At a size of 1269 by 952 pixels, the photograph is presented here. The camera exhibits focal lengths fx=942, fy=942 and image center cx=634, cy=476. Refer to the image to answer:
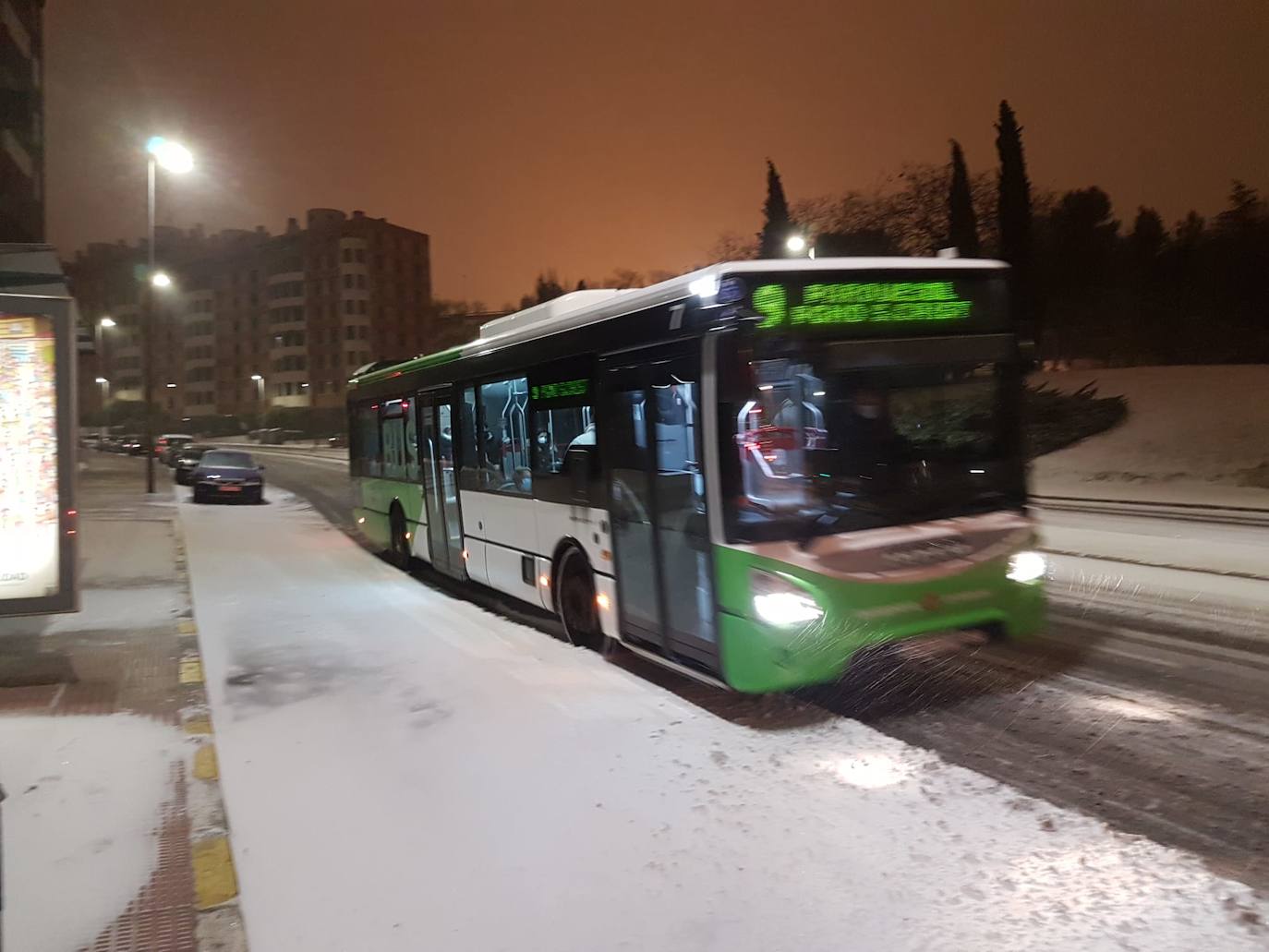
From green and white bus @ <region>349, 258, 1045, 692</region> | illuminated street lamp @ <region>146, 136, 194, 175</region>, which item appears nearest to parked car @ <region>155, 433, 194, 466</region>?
illuminated street lamp @ <region>146, 136, 194, 175</region>

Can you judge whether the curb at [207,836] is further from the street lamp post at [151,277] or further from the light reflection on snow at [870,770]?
the street lamp post at [151,277]

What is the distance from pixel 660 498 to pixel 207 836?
349 centimetres

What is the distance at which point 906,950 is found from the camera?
3.51 meters

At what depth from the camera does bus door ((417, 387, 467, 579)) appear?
11.4 meters

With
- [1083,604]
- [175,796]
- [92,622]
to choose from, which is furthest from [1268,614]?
[92,622]

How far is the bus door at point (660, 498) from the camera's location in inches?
247

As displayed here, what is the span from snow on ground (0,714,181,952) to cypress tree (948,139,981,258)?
43091 millimetres

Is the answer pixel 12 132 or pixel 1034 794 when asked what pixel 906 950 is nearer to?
pixel 1034 794

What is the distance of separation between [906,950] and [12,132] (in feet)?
125

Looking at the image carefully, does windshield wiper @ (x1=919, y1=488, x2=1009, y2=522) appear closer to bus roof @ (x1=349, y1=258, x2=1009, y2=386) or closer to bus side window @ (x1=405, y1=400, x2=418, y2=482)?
bus roof @ (x1=349, y1=258, x2=1009, y2=386)

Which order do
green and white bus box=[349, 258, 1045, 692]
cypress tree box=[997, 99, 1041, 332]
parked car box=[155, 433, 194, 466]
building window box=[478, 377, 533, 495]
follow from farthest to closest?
1. parked car box=[155, 433, 194, 466]
2. cypress tree box=[997, 99, 1041, 332]
3. building window box=[478, 377, 533, 495]
4. green and white bus box=[349, 258, 1045, 692]

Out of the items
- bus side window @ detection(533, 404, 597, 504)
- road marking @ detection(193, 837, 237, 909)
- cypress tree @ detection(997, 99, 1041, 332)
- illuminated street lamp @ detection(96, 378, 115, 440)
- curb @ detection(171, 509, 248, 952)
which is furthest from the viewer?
illuminated street lamp @ detection(96, 378, 115, 440)

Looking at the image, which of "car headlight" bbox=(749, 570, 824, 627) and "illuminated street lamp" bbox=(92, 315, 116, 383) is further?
"illuminated street lamp" bbox=(92, 315, 116, 383)

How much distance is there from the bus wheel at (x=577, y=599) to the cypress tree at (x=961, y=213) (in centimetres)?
3957
